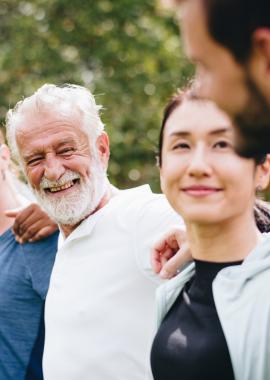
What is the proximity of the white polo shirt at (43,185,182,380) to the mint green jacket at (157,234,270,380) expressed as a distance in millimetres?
556

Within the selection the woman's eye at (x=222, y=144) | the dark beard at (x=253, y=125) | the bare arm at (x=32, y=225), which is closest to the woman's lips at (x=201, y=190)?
the woman's eye at (x=222, y=144)

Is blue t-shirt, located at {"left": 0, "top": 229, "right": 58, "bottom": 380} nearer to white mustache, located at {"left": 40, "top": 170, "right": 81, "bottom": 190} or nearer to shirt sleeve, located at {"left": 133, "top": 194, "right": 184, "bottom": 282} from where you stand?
white mustache, located at {"left": 40, "top": 170, "right": 81, "bottom": 190}

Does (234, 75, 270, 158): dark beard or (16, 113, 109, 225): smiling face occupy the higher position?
(234, 75, 270, 158): dark beard

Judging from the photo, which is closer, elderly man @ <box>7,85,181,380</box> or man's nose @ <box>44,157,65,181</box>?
elderly man @ <box>7,85,181,380</box>

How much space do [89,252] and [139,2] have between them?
26.5 feet

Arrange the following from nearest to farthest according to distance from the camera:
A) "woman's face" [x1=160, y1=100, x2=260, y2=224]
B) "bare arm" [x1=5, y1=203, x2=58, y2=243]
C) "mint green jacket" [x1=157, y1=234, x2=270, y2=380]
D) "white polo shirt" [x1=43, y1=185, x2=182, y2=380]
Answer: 1. "mint green jacket" [x1=157, y1=234, x2=270, y2=380]
2. "woman's face" [x1=160, y1=100, x2=260, y2=224]
3. "white polo shirt" [x1=43, y1=185, x2=182, y2=380]
4. "bare arm" [x1=5, y1=203, x2=58, y2=243]

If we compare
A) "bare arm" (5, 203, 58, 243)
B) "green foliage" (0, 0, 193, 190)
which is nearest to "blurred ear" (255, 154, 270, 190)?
"bare arm" (5, 203, 58, 243)

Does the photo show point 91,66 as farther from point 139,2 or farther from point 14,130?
point 14,130

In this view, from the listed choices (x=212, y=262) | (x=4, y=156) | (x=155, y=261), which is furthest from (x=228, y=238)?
(x=4, y=156)

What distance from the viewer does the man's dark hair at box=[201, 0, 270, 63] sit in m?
1.42

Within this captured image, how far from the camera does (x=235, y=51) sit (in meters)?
1.45

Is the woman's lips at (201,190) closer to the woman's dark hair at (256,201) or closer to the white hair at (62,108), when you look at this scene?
the woman's dark hair at (256,201)

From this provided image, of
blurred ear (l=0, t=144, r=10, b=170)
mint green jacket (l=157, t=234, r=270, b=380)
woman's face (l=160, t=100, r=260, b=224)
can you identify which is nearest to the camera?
mint green jacket (l=157, t=234, r=270, b=380)

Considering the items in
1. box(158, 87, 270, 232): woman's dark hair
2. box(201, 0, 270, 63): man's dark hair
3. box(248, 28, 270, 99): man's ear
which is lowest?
box(158, 87, 270, 232): woman's dark hair
